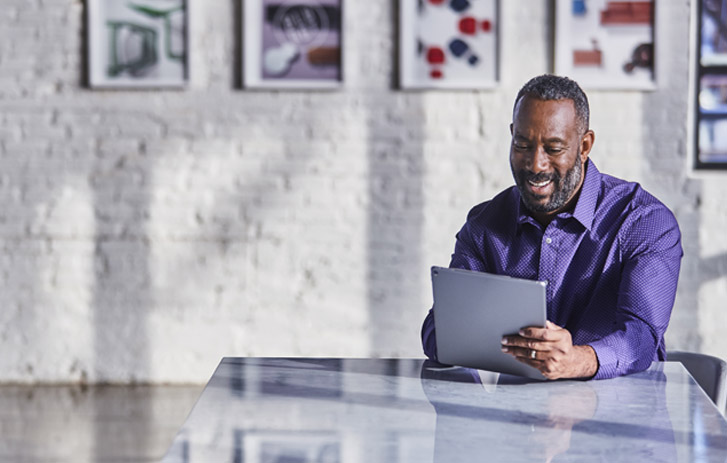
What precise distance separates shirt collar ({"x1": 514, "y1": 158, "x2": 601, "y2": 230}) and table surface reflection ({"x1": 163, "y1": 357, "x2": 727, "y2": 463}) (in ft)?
1.33

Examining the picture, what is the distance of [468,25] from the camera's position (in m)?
4.28

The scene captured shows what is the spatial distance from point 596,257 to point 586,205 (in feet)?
0.43

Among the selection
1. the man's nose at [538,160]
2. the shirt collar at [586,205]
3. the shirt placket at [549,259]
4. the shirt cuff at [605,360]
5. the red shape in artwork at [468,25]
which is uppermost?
the red shape in artwork at [468,25]

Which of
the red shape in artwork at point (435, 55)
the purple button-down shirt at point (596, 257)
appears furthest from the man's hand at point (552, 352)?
the red shape in artwork at point (435, 55)

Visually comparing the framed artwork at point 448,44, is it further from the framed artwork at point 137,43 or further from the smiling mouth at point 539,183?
the smiling mouth at point 539,183

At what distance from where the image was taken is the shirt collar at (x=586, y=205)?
2070 mm

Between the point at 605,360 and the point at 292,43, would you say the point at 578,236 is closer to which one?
the point at 605,360

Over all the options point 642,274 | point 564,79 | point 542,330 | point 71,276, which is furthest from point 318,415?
point 71,276

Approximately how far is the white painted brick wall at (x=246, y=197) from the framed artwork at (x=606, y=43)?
8 centimetres

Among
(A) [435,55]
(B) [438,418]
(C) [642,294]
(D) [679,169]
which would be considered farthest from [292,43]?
(B) [438,418]

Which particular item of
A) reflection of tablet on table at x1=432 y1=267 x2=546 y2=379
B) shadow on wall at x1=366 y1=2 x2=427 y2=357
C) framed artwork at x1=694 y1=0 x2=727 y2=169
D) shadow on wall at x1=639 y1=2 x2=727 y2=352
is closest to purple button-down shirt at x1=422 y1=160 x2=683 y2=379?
reflection of tablet on table at x1=432 y1=267 x2=546 y2=379

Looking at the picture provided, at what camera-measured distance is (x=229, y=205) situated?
4426 mm

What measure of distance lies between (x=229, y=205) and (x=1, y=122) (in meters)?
1.25

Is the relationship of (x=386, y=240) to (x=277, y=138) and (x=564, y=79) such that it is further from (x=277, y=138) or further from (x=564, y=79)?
(x=564, y=79)
